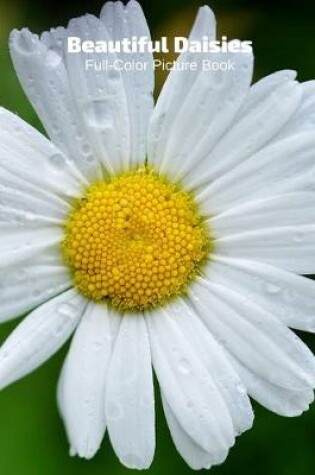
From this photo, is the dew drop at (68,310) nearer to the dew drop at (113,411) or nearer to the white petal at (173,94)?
the dew drop at (113,411)

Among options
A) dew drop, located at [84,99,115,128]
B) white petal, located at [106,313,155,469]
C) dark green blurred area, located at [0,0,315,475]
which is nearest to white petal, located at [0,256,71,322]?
white petal, located at [106,313,155,469]

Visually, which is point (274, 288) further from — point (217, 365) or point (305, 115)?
point (305, 115)

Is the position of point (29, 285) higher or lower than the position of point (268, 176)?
lower

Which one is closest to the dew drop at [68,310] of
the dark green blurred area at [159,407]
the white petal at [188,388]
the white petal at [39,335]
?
the white petal at [39,335]

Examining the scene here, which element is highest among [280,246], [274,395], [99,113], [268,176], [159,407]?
[99,113]

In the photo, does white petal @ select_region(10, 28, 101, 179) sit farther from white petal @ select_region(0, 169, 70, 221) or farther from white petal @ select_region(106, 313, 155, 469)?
white petal @ select_region(106, 313, 155, 469)

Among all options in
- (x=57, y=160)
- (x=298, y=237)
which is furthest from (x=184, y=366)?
(x=57, y=160)

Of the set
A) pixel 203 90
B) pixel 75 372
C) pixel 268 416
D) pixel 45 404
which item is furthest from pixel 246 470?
pixel 203 90

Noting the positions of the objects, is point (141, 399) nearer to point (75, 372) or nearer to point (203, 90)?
point (75, 372)
